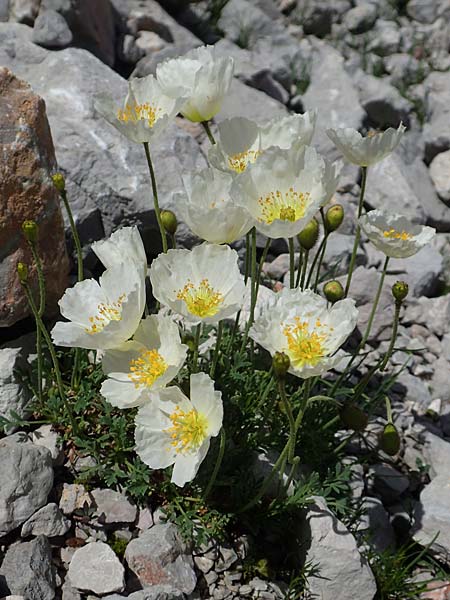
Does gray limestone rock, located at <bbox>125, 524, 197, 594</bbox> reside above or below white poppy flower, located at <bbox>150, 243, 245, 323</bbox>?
below

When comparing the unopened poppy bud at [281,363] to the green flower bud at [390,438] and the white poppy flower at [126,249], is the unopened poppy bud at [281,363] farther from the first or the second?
the green flower bud at [390,438]

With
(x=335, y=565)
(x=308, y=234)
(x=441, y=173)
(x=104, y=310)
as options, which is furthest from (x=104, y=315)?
(x=441, y=173)

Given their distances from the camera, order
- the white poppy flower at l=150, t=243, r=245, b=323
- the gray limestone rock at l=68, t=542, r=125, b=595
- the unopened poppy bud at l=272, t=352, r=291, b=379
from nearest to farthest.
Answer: the unopened poppy bud at l=272, t=352, r=291, b=379, the white poppy flower at l=150, t=243, r=245, b=323, the gray limestone rock at l=68, t=542, r=125, b=595

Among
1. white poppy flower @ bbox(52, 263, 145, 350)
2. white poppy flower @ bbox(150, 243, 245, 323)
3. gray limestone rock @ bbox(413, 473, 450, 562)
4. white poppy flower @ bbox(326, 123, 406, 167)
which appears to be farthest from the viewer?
gray limestone rock @ bbox(413, 473, 450, 562)

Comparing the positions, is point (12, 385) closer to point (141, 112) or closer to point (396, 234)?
point (141, 112)

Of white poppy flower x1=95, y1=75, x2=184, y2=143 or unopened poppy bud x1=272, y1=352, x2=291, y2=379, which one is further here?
white poppy flower x1=95, y1=75, x2=184, y2=143

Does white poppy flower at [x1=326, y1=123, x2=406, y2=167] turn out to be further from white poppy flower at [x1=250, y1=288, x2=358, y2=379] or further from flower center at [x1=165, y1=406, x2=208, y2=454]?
flower center at [x1=165, y1=406, x2=208, y2=454]

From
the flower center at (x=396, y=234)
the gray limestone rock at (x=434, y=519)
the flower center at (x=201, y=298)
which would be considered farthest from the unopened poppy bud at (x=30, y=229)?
the gray limestone rock at (x=434, y=519)

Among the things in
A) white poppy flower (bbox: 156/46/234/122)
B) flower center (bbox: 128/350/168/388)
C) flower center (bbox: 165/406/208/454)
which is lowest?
flower center (bbox: 165/406/208/454)

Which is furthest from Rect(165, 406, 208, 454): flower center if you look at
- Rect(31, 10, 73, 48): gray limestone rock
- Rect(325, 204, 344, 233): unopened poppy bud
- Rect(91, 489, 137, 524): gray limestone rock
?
Rect(31, 10, 73, 48): gray limestone rock
